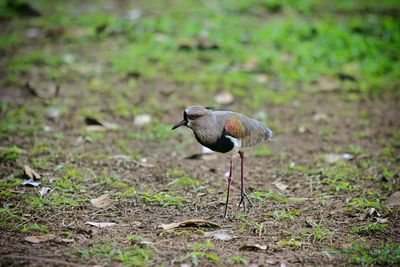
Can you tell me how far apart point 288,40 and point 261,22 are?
0.87 meters

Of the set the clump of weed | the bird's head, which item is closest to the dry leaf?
the bird's head

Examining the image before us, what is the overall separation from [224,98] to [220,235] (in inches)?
133

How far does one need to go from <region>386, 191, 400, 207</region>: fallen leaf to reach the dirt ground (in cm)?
7

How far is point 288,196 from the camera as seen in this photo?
16.5 ft

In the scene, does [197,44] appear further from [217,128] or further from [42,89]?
[217,128]

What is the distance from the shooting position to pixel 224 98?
732 cm

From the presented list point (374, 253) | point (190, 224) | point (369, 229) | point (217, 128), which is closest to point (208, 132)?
point (217, 128)

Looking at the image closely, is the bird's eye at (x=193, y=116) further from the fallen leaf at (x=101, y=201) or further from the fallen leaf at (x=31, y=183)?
the fallen leaf at (x=31, y=183)

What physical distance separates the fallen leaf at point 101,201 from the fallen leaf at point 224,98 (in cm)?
280

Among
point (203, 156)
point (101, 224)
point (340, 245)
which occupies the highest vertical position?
point (340, 245)

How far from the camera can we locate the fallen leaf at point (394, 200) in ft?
15.5

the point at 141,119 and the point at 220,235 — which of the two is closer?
the point at 220,235

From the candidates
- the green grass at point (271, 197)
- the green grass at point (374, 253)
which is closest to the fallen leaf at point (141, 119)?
the green grass at point (271, 197)

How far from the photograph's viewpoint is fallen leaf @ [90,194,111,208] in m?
4.63
